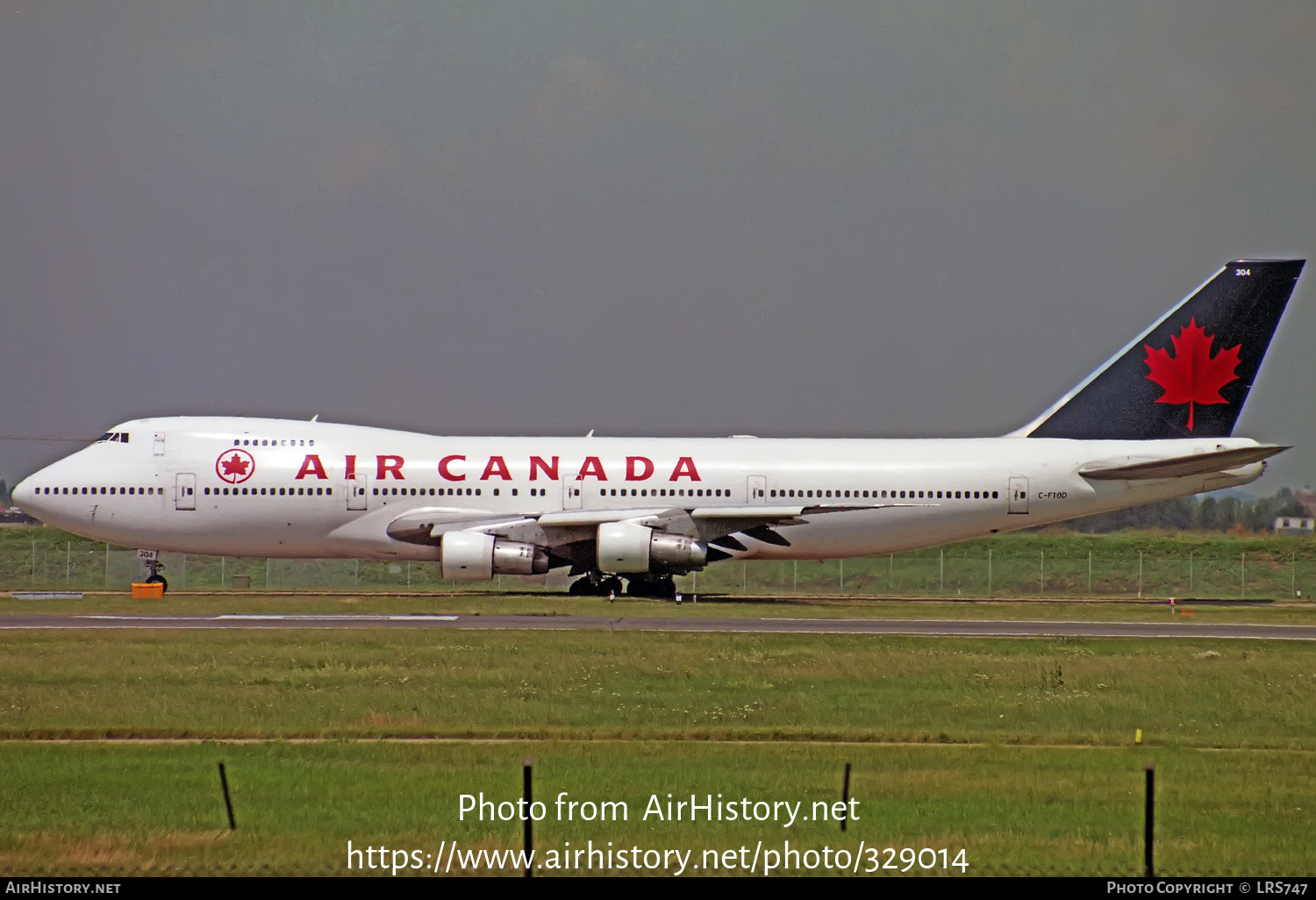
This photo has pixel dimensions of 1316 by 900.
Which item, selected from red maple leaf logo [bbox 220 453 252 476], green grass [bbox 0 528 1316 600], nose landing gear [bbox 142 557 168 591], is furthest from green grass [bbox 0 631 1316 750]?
green grass [bbox 0 528 1316 600]

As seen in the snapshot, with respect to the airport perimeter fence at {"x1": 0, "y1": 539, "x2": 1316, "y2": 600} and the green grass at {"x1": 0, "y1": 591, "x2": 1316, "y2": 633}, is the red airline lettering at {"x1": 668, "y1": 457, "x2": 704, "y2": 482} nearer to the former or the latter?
the green grass at {"x1": 0, "y1": 591, "x2": 1316, "y2": 633}

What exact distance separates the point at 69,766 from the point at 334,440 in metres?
29.8

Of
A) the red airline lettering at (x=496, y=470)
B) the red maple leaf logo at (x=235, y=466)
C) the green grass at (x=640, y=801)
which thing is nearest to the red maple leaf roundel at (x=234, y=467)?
the red maple leaf logo at (x=235, y=466)

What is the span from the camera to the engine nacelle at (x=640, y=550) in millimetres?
44625

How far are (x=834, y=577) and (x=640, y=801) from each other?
44.1 meters

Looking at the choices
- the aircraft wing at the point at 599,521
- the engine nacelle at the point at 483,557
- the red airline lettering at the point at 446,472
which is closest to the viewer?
the engine nacelle at the point at 483,557

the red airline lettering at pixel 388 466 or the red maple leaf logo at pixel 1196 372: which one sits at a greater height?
the red maple leaf logo at pixel 1196 372

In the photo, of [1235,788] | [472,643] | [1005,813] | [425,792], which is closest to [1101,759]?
[1235,788]

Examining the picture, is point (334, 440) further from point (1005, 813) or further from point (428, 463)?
point (1005, 813)

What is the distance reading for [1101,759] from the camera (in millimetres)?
19531

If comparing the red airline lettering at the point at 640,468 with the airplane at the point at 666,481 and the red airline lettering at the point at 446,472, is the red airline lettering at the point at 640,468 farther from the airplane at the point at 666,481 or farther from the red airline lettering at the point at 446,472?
the red airline lettering at the point at 446,472

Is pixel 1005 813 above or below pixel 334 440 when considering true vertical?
below

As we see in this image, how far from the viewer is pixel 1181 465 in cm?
4681

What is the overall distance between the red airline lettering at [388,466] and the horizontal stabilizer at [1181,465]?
20.7 m
